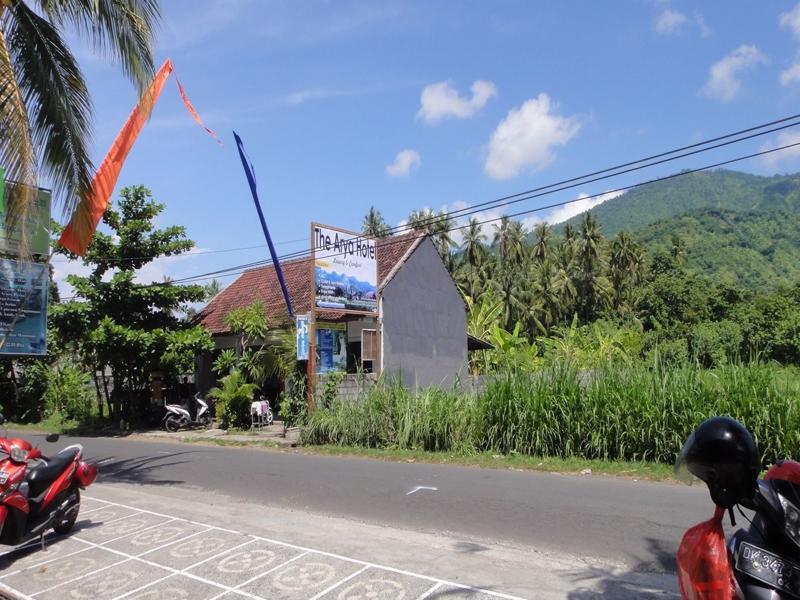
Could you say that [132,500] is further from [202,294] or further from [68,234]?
[202,294]

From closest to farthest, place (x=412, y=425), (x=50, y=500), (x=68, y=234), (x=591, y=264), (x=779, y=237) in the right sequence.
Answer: (x=50, y=500) < (x=68, y=234) < (x=412, y=425) < (x=591, y=264) < (x=779, y=237)

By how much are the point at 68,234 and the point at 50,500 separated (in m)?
4.42

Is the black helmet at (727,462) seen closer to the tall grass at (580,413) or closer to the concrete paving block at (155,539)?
the concrete paving block at (155,539)

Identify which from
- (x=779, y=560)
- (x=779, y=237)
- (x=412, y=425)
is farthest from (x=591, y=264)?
(x=779, y=237)

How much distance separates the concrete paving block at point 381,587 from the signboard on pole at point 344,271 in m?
11.6

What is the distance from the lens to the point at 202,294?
21.4 meters

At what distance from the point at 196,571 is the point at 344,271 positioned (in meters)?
12.2

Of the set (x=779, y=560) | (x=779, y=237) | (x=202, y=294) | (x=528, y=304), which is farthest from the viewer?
(x=779, y=237)

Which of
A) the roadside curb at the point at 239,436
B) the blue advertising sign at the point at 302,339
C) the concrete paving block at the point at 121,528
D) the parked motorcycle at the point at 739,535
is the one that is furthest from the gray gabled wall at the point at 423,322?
the parked motorcycle at the point at 739,535

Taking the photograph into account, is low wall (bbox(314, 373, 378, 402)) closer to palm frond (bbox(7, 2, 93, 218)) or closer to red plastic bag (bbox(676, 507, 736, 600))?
palm frond (bbox(7, 2, 93, 218))

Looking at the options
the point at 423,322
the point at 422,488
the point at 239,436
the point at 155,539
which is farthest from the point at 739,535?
the point at 423,322

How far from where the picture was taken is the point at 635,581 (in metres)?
5.37

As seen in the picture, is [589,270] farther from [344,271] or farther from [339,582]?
[339,582]

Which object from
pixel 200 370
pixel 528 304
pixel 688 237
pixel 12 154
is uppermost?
pixel 688 237
